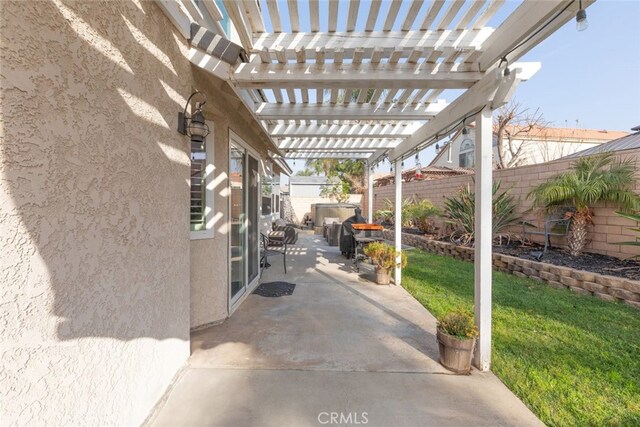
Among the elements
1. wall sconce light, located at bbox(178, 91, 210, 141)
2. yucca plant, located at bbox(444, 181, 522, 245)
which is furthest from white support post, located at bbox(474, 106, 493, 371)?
yucca plant, located at bbox(444, 181, 522, 245)

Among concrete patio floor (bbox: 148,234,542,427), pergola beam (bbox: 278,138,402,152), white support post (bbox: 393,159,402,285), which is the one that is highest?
pergola beam (bbox: 278,138,402,152)

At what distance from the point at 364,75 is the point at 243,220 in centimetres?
321

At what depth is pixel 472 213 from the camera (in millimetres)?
7812

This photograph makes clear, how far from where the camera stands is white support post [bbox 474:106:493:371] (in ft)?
9.64

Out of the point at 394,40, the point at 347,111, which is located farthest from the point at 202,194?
the point at 394,40

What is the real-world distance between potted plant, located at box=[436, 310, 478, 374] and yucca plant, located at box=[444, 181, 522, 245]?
17.5 ft

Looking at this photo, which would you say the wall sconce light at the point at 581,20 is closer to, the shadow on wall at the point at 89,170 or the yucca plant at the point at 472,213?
the shadow on wall at the point at 89,170

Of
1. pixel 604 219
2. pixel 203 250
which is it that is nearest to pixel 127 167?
pixel 203 250

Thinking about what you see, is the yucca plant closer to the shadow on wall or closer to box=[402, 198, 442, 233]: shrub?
box=[402, 198, 442, 233]: shrub

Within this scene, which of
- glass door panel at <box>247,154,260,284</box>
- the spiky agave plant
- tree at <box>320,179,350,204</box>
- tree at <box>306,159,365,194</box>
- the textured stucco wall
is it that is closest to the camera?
the textured stucco wall

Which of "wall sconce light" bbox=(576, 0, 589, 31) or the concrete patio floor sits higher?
"wall sconce light" bbox=(576, 0, 589, 31)

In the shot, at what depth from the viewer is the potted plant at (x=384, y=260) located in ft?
18.7

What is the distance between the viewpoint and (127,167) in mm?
1954

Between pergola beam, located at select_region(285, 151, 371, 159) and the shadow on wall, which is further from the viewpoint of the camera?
pergola beam, located at select_region(285, 151, 371, 159)
